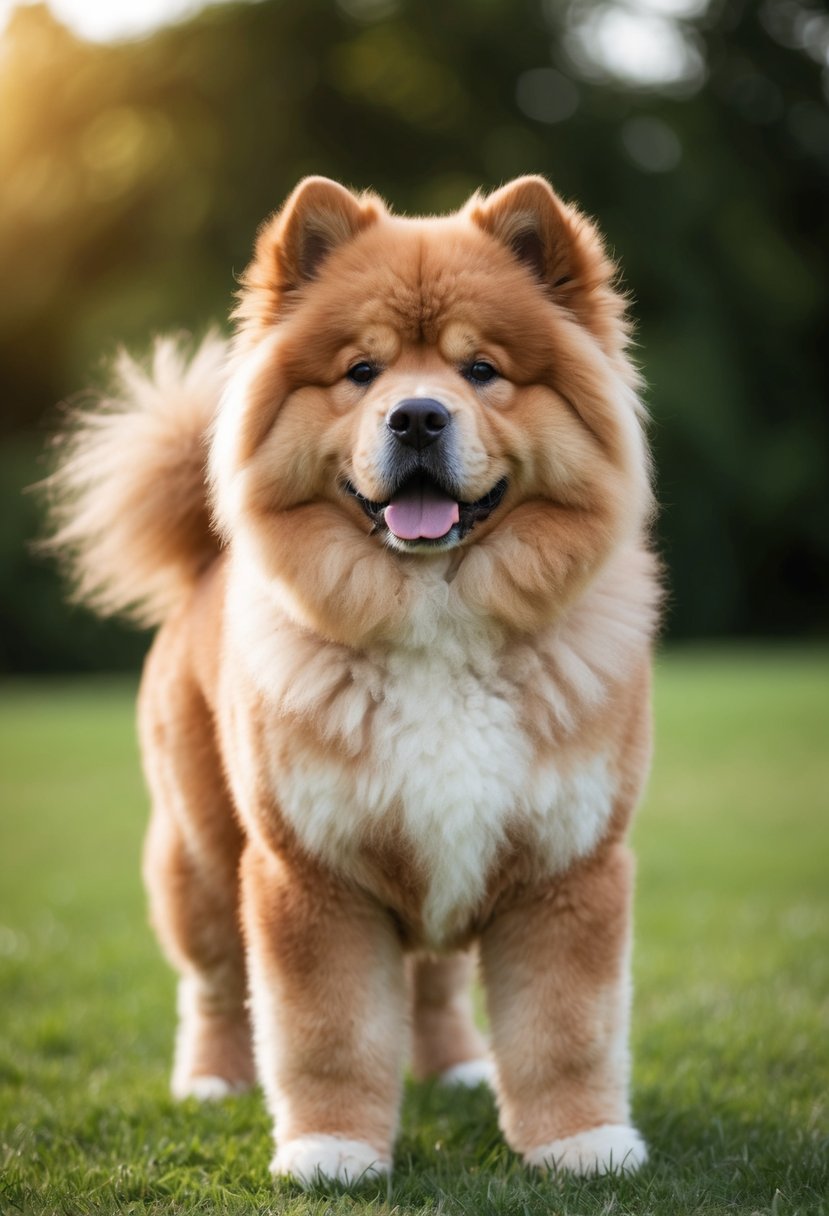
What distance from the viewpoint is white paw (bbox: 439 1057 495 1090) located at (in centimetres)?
379

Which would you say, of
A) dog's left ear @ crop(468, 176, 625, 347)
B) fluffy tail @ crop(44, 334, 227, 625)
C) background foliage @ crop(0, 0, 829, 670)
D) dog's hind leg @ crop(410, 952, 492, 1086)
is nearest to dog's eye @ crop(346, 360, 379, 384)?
dog's left ear @ crop(468, 176, 625, 347)

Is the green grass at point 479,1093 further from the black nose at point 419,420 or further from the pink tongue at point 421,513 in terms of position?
the black nose at point 419,420

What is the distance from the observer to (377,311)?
3041 mm

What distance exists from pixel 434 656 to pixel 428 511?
0.32 metres

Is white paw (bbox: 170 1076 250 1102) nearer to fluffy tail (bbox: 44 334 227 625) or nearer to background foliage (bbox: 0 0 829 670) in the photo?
fluffy tail (bbox: 44 334 227 625)

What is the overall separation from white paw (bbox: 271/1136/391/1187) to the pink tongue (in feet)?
4.49

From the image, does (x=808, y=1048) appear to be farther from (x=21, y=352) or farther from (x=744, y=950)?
(x=21, y=352)

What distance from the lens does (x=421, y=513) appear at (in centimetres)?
296

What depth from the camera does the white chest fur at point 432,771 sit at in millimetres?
2875

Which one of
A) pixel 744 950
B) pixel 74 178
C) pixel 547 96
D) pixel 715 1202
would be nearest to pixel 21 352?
pixel 74 178

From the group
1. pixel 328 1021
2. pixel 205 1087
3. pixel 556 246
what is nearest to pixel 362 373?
pixel 556 246

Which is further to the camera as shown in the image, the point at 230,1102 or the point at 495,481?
the point at 230,1102

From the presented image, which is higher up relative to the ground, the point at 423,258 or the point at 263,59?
the point at 263,59

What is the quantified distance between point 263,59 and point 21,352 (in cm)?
638
